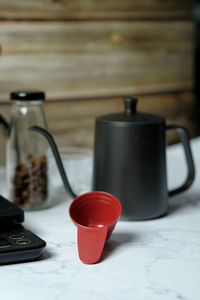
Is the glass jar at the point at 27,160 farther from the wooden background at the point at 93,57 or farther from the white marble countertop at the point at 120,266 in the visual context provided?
the wooden background at the point at 93,57

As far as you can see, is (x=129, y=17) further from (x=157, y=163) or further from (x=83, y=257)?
(x=83, y=257)

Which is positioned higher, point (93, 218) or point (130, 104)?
point (130, 104)

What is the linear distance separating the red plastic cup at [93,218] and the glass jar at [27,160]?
194mm

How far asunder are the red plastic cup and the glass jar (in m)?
→ 0.19

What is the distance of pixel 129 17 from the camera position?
1533 mm

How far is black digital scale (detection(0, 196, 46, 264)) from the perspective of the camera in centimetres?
69

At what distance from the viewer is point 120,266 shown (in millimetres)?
700

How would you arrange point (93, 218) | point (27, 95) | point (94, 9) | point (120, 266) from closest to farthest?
point (120, 266)
point (93, 218)
point (27, 95)
point (94, 9)

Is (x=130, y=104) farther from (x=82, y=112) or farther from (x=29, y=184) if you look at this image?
(x=82, y=112)

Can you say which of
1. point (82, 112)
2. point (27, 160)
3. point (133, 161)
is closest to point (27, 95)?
point (27, 160)

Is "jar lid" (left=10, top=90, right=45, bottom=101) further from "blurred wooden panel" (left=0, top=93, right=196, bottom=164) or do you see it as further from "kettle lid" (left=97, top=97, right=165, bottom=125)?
"blurred wooden panel" (left=0, top=93, right=196, bottom=164)

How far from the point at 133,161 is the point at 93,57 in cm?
69

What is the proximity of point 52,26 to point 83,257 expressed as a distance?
874 mm

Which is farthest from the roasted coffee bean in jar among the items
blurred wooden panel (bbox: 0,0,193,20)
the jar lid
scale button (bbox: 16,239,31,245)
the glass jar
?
blurred wooden panel (bbox: 0,0,193,20)
